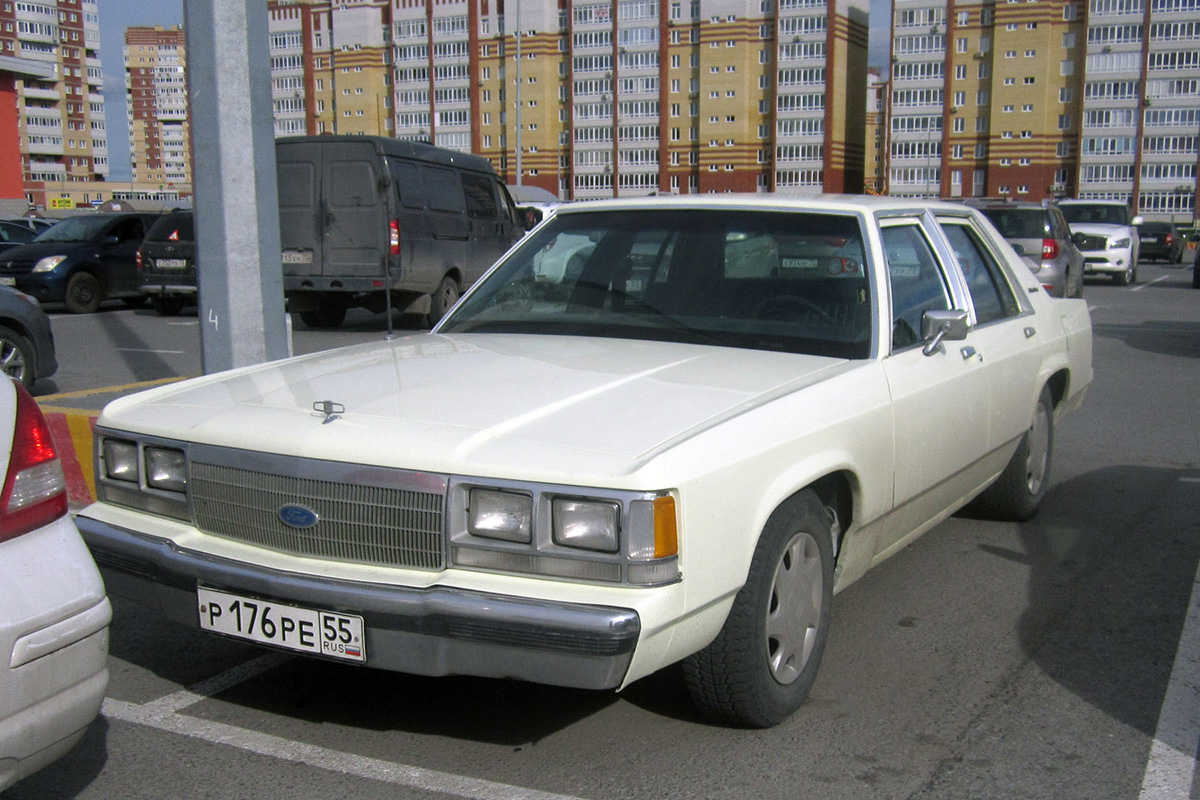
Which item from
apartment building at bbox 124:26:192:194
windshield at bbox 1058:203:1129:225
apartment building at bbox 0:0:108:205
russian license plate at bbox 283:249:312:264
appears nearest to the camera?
russian license plate at bbox 283:249:312:264

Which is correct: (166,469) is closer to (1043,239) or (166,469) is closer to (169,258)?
(169,258)

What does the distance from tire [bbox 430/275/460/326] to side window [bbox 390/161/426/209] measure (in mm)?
1167

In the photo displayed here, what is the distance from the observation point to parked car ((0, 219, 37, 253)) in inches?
844

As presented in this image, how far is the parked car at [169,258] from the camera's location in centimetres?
1753

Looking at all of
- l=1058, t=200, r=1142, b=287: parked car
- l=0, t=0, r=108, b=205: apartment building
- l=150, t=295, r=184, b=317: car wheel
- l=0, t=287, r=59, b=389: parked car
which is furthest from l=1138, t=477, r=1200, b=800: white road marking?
l=0, t=0, r=108, b=205: apartment building

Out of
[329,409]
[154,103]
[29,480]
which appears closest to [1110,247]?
[329,409]

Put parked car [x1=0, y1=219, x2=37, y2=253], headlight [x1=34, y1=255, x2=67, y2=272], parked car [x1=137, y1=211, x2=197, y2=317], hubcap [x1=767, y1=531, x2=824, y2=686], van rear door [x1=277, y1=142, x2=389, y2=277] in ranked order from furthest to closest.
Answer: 1. parked car [x1=0, y1=219, x2=37, y2=253]
2. headlight [x1=34, y1=255, x2=67, y2=272]
3. parked car [x1=137, y1=211, x2=197, y2=317]
4. van rear door [x1=277, y1=142, x2=389, y2=277]
5. hubcap [x1=767, y1=531, x2=824, y2=686]

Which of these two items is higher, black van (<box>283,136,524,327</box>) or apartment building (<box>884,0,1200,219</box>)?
apartment building (<box>884,0,1200,219</box>)

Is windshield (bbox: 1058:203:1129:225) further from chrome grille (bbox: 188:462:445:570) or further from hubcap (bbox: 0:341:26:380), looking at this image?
chrome grille (bbox: 188:462:445:570)

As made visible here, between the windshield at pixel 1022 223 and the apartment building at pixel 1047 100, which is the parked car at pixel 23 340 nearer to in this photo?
the windshield at pixel 1022 223

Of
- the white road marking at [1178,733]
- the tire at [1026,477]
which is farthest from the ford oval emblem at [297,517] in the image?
the tire at [1026,477]

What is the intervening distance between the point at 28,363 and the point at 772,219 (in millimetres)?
7054

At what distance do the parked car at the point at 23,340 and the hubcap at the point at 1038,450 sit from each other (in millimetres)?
7403

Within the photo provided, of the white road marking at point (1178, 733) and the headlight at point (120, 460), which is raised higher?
the headlight at point (120, 460)
